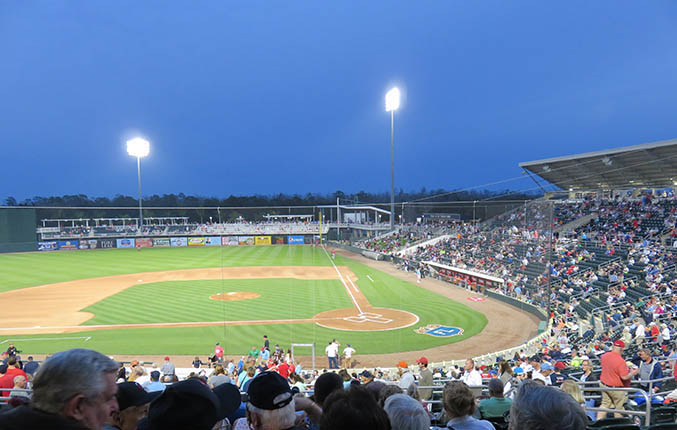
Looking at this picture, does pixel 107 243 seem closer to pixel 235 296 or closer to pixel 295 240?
pixel 235 296

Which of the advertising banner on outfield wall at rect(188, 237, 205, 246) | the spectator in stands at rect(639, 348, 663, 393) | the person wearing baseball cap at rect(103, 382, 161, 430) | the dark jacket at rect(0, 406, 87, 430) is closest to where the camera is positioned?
the dark jacket at rect(0, 406, 87, 430)

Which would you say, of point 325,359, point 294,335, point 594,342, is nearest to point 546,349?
point 594,342

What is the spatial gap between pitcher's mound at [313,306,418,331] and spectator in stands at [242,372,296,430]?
16138 millimetres

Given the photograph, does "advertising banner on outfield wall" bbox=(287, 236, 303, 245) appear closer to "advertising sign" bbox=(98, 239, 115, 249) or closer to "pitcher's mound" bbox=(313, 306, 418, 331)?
"pitcher's mound" bbox=(313, 306, 418, 331)

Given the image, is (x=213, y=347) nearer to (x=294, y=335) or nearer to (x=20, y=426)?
(x=294, y=335)

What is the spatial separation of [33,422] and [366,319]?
18603mm

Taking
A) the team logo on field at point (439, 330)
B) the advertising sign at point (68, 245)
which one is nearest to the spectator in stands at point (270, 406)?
the team logo on field at point (439, 330)

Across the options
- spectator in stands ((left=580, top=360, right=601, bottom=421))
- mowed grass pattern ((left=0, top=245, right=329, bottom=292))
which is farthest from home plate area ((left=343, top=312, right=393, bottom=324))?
spectator in stands ((left=580, top=360, right=601, bottom=421))

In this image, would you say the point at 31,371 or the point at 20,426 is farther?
the point at 31,371

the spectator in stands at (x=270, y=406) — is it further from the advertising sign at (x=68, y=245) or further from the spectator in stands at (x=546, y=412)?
the advertising sign at (x=68, y=245)

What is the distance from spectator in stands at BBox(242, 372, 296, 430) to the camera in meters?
1.98

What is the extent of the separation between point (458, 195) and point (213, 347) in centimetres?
A: 1687

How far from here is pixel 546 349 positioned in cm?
1317

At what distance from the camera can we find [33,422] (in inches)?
45.7
